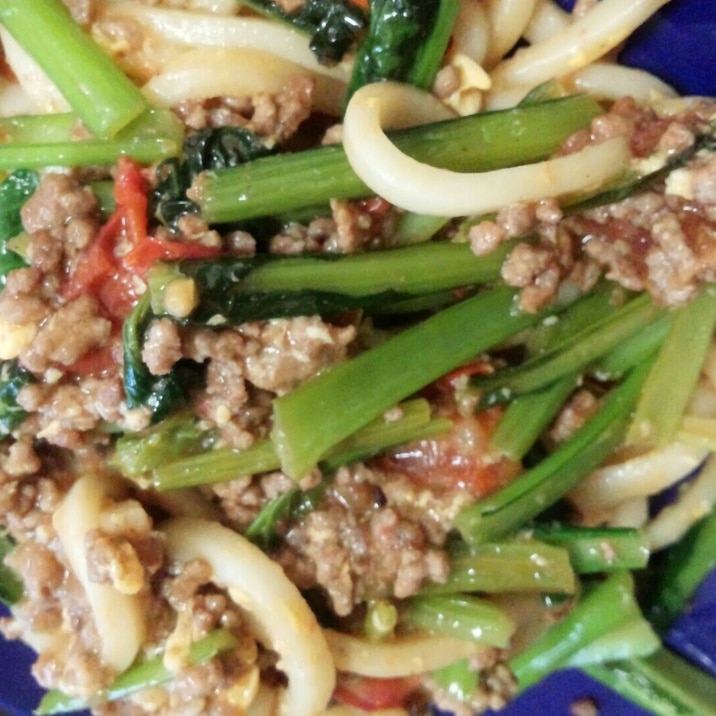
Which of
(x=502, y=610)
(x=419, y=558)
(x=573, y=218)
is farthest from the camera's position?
(x=502, y=610)

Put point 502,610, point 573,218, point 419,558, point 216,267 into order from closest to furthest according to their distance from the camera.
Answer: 1. point 216,267
2. point 573,218
3. point 419,558
4. point 502,610

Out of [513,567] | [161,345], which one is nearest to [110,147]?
[161,345]

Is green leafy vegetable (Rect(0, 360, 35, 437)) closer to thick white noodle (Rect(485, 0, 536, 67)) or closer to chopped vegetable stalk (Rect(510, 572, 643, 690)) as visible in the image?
thick white noodle (Rect(485, 0, 536, 67))

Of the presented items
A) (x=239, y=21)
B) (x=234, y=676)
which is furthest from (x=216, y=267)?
(x=234, y=676)

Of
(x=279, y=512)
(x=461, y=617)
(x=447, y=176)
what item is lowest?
(x=461, y=617)

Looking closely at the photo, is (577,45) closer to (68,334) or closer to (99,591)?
(68,334)

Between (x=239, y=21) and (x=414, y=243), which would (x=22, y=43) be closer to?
(x=239, y=21)

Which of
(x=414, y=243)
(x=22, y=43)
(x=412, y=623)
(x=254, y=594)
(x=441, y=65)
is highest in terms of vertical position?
(x=22, y=43)
